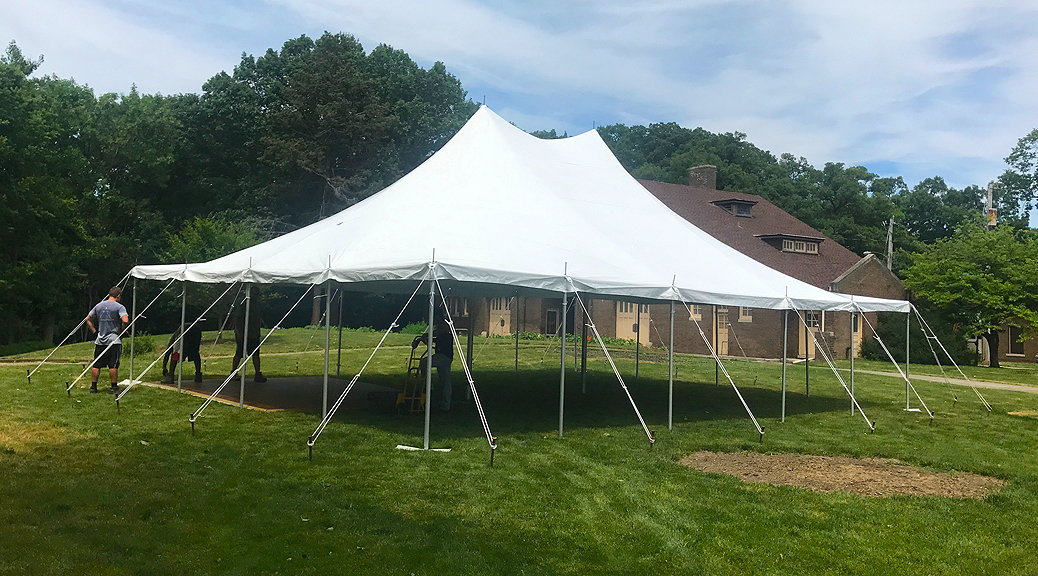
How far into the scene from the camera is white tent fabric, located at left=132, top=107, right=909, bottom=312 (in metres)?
9.64

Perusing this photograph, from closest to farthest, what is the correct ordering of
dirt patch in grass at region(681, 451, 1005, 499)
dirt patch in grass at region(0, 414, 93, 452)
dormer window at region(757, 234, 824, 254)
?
1. dirt patch in grass at region(681, 451, 1005, 499)
2. dirt patch in grass at region(0, 414, 93, 452)
3. dormer window at region(757, 234, 824, 254)

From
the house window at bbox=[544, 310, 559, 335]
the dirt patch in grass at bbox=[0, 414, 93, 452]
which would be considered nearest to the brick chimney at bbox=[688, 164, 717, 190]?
the house window at bbox=[544, 310, 559, 335]

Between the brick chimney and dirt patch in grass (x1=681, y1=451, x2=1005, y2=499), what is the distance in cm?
3219

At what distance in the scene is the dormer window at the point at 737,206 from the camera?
3647cm

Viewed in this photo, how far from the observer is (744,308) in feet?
103

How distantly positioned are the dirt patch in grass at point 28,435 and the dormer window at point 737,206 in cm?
3113

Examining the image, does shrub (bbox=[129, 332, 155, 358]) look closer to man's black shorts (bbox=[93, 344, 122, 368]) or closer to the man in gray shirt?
man's black shorts (bbox=[93, 344, 122, 368])

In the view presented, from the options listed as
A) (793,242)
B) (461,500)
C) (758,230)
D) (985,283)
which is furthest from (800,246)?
(461,500)

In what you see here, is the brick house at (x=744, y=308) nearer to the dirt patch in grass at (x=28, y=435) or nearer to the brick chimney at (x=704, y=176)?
the brick chimney at (x=704, y=176)

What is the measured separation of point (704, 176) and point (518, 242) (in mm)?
31730

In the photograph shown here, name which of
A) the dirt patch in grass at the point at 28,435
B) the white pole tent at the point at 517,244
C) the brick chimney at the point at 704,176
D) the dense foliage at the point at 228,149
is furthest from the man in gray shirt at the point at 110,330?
the brick chimney at the point at 704,176

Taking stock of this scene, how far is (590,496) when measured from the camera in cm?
690

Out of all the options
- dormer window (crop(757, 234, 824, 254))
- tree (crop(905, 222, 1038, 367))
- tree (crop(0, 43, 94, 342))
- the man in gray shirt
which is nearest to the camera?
the man in gray shirt

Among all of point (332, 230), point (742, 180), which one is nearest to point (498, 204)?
point (332, 230)
